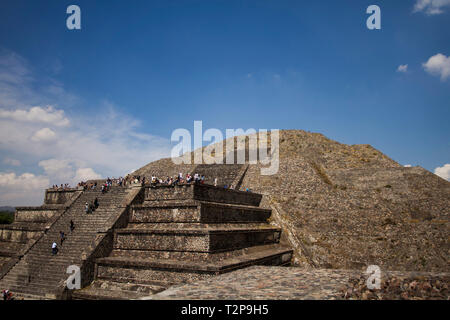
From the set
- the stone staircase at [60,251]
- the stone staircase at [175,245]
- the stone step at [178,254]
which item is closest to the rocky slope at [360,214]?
the stone staircase at [175,245]

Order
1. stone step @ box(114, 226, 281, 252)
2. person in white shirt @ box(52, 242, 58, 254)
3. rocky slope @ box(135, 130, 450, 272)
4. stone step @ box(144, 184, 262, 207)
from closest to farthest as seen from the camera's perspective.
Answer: stone step @ box(114, 226, 281, 252), person in white shirt @ box(52, 242, 58, 254), stone step @ box(144, 184, 262, 207), rocky slope @ box(135, 130, 450, 272)

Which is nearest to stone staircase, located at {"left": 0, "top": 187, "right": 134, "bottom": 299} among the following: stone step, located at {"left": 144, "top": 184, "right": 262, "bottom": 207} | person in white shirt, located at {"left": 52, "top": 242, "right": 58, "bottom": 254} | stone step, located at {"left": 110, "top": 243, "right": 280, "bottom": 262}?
person in white shirt, located at {"left": 52, "top": 242, "right": 58, "bottom": 254}

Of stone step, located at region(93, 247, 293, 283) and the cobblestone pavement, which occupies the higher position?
the cobblestone pavement

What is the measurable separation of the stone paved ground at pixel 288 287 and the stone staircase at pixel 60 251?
6.07 m

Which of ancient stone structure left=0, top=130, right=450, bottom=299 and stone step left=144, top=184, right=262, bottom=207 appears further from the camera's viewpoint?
stone step left=144, top=184, right=262, bottom=207

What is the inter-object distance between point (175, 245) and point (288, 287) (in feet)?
17.4

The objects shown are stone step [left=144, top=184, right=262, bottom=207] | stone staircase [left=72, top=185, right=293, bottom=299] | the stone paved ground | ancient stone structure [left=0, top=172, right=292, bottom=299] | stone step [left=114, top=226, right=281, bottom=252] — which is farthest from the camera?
stone step [left=144, top=184, right=262, bottom=207]

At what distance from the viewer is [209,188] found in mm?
14281

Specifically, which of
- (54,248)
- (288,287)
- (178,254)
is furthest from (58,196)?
(288,287)

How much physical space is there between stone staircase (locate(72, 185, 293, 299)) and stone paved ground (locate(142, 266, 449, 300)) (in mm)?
1810

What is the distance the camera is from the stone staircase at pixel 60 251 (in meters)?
11.4

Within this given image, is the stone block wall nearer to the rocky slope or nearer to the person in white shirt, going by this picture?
the person in white shirt

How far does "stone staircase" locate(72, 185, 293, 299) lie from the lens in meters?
10.5

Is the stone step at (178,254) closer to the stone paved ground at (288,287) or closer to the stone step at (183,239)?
the stone step at (183,239)
